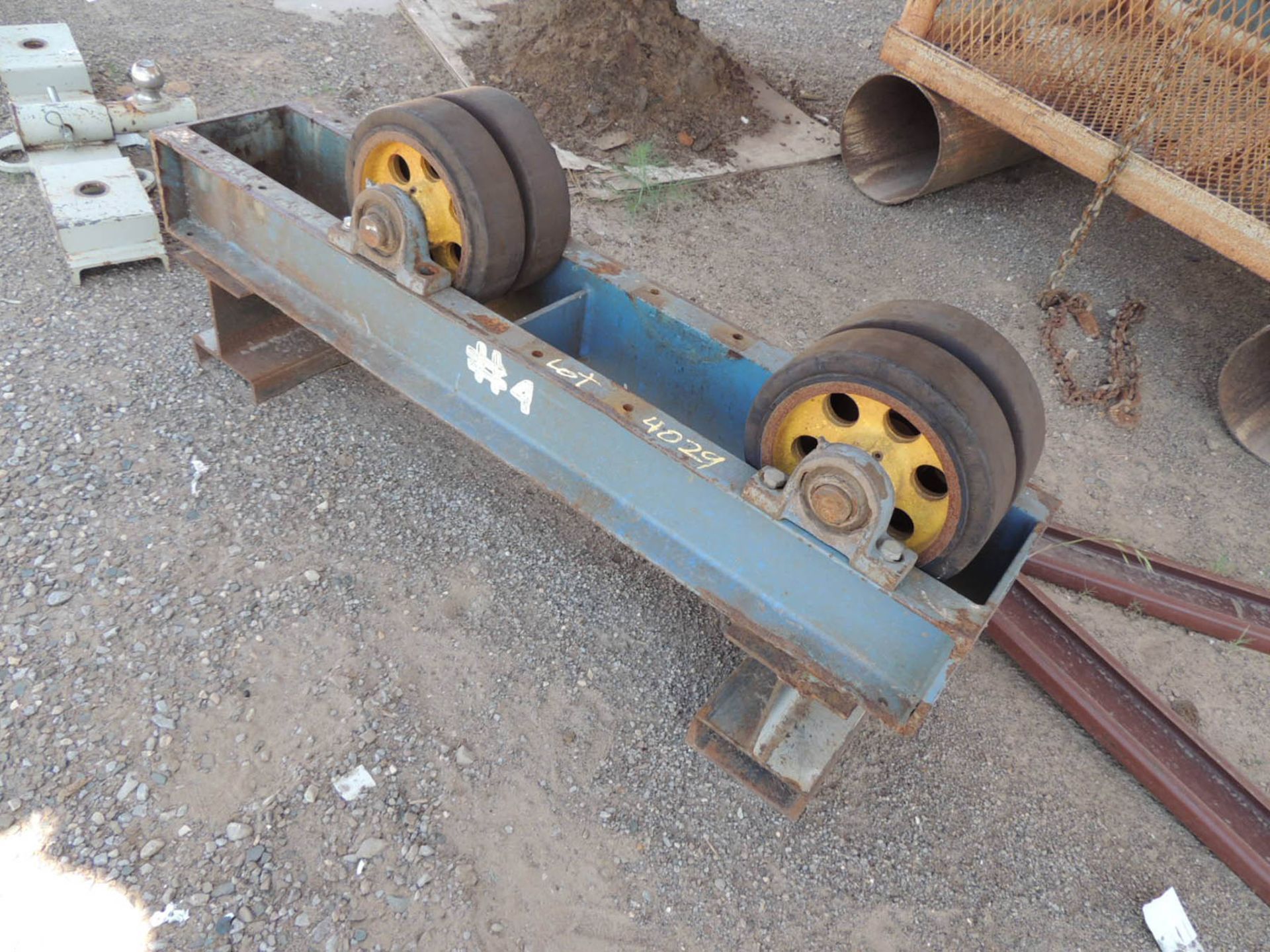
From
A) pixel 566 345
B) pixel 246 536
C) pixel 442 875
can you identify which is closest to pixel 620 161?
pixel 566 345

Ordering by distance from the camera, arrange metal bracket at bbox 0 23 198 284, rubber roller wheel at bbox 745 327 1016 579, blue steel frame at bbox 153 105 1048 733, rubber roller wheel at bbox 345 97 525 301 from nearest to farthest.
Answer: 1. rubber roller wheel at bbox 745 327 1016 579
2. blue steel frame at bbox 153 105 1048 733
3. rubber roller wheel at bbox 345 97 525 301
4. metal bracket at bbox 0 23 198 284

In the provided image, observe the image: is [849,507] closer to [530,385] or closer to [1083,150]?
[530,385]

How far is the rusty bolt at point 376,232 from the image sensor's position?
2.60 meters

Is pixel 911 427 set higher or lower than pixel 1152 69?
lower

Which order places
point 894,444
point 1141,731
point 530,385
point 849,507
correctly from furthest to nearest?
1. point 1141,731
2. point 530,385
3. point 894,444
4. point 849,507

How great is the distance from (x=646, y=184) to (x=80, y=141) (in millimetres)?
3065

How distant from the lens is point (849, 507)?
78.9 inches

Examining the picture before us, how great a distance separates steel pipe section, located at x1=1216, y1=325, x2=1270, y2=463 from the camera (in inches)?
171

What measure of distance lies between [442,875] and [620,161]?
443cm

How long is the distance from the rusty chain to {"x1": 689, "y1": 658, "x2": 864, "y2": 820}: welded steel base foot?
277cm

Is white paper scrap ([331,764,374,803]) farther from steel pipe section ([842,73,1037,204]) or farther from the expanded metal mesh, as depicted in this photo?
steel pipe section ([842,73,1037,204])

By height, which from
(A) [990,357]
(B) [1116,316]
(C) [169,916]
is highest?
(A) [990,357]

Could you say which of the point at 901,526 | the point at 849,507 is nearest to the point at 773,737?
the point at 901,526

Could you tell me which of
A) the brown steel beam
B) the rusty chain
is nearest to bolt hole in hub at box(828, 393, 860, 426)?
the rusty chain
